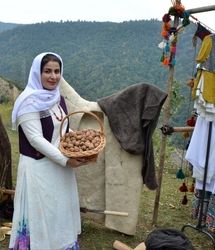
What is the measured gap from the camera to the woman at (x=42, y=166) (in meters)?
2.61

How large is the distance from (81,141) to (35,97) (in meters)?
0.38

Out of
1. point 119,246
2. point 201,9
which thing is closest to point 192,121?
point 201,9

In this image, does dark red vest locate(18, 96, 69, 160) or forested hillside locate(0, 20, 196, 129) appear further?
forested hillside locate(0, 20, 196, 129)

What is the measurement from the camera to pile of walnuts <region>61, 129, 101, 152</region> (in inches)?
102

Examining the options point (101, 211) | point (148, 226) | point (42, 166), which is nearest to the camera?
point (42, 166)

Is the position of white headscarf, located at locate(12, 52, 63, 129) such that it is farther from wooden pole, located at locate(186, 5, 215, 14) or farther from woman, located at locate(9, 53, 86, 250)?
wooden pole, located at locate(186, 5, 215, 14)

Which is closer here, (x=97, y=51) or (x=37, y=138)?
(x=37, y=138)

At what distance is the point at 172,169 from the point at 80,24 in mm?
38223

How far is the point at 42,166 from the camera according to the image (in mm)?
2678

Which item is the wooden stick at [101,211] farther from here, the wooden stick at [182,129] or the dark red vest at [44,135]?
the dark red vest at [44,135]

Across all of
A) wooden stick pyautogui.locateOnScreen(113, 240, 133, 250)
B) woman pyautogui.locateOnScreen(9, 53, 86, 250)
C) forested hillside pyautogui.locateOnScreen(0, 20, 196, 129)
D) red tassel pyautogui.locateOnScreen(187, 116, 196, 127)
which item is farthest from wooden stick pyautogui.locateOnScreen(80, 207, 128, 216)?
forested hillside pyautogui.locateOnScreen(0, 20, 196, 129)

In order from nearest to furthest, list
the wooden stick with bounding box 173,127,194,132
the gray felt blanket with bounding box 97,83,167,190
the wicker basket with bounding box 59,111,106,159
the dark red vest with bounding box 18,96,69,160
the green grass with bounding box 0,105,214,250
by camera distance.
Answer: the wicker basket with bounding box 59,111,106,159, the dark red vest with bounding box 18,96,69,160, the gray felt blanket with bounding box 97,83,167,190, the green grass with bounding box 0,105,214,250, the wooden stick with bounding box 173,127,194,132

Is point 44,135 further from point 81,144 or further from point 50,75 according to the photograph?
point 50,75

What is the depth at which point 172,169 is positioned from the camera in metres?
8.40
